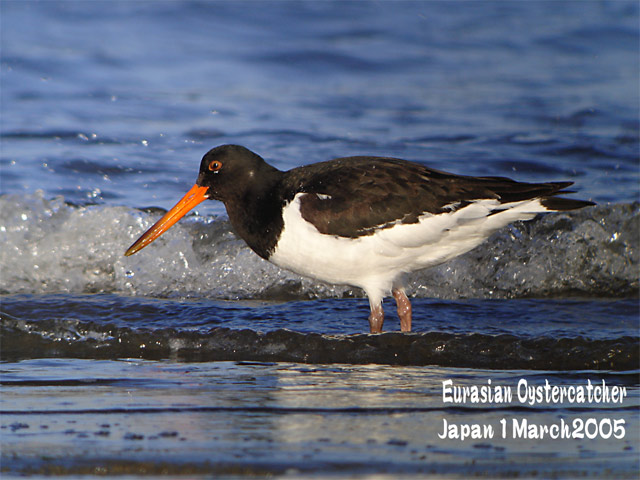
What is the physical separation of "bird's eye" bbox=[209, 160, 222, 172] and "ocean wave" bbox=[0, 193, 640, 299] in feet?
4.82

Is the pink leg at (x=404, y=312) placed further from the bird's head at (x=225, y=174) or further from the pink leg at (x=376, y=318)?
the bird's head at (x=225, y=174)

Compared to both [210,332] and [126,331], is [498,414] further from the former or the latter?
[126,331]

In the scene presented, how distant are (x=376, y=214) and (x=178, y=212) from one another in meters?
1.44

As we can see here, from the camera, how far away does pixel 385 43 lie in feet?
44.3

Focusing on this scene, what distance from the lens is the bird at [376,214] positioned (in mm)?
4723

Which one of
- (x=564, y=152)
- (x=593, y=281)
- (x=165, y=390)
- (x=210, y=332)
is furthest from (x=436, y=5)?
(x=165, y=390)

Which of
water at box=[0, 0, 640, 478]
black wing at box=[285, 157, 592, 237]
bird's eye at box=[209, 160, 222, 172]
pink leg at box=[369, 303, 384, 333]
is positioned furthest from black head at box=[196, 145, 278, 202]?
pink leg at box=[369, 303, 384, 333]

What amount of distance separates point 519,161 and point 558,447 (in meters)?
6.40

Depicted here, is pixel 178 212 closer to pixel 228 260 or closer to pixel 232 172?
pixel 232 172

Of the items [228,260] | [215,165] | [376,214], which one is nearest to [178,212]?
[215,165]

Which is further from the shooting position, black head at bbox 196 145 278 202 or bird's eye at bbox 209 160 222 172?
bird's eye at bbox 209 160 222 172

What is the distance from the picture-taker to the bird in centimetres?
472

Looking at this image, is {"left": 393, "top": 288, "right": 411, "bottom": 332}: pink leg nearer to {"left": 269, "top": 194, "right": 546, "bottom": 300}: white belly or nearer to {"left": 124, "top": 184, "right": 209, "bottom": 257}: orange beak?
{"left": 269, "top": 194, "right": 546, "bottom": 300}: white belly

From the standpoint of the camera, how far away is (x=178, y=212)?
5.45m
